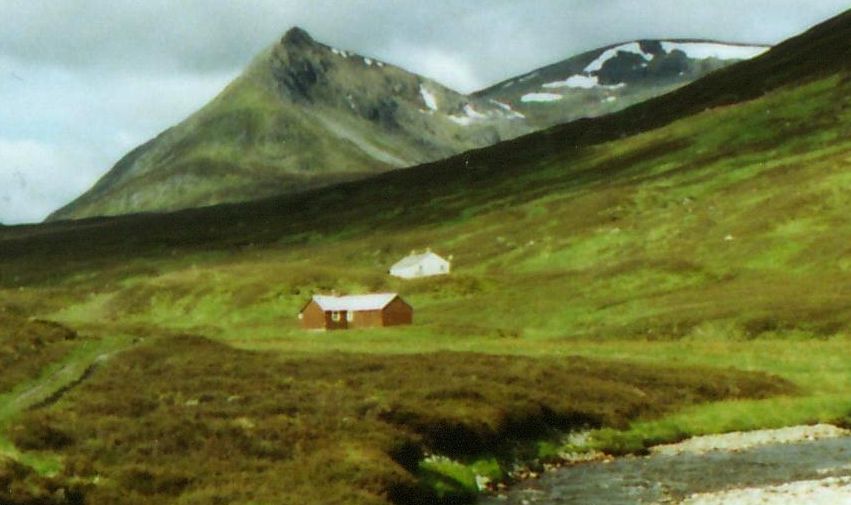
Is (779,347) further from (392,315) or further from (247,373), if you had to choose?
(392,315)

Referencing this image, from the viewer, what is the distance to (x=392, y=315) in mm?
140750

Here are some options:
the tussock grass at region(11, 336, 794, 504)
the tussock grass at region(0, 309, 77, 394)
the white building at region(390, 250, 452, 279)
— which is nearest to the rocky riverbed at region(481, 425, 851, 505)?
the tussock grass at region(11, 336, 794, 504)

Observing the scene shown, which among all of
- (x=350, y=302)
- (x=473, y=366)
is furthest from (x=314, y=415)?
(x=350, y=302)

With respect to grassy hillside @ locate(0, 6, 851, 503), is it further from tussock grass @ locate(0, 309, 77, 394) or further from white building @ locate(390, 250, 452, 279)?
white building @ locate(390, 250, 452, 279)

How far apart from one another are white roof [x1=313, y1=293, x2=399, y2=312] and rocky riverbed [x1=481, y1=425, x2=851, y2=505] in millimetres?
89347

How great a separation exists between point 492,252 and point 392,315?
62274mm

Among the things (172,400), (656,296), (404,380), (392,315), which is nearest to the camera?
(172,400)

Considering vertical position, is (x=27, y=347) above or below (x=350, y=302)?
below

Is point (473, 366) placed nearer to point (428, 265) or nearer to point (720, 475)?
point (720, 475)

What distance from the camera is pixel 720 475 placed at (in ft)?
149

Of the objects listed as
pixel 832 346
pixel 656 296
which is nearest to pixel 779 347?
pixel 832 346

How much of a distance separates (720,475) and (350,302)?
106156mm

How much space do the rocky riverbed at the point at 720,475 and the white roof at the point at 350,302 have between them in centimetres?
8935

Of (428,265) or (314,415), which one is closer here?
(314,415)
